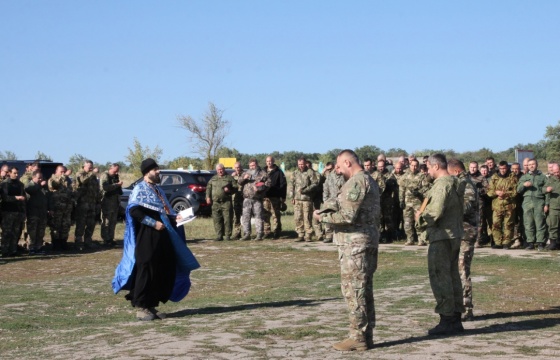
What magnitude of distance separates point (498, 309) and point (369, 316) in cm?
335

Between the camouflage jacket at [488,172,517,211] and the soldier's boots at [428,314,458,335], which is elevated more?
the camouflage jacket at [488,172,517,211]

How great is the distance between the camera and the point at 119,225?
2803cm

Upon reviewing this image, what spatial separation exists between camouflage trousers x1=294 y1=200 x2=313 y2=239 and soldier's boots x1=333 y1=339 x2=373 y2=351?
1367 centimetres

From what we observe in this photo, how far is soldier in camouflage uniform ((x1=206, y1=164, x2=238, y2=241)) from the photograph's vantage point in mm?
23094

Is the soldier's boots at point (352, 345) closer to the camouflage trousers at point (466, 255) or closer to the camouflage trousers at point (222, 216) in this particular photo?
the camouflage trousers at point (466, 255)

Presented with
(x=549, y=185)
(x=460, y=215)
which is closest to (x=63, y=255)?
(x=549, y=185)

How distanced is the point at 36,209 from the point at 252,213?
5.72 m

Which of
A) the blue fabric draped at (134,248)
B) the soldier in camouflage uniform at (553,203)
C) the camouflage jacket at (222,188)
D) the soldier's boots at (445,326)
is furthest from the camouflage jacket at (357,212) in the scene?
the camouflage jacket at (222,188)

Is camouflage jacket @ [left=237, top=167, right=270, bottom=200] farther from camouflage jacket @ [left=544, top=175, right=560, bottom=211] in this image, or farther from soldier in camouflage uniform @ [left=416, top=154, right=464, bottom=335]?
soldier in camouflage uniform @ [left=416, top=154, right=464, bottom=335]

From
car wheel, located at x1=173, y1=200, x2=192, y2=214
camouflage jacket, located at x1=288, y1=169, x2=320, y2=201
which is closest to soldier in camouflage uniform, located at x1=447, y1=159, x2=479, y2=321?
camouflage jacket, located at x1=288, y1=169, x2=320, y2=201

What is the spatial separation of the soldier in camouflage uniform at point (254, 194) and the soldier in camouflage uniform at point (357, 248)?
13.9 m

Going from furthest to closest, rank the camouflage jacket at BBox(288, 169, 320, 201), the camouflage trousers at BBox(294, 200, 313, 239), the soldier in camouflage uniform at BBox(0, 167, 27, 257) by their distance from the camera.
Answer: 1. the camouflage trousers at BBox(294, 200, 313, 239)
2. the camouflage jacket at BBox(288, 169, 320, 201)
3. the soldier in camouflage uniform at BBox(0, 167, 27, 257)

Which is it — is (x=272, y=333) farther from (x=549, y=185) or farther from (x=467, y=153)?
(x=467, y=153)

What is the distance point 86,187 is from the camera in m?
21.9
